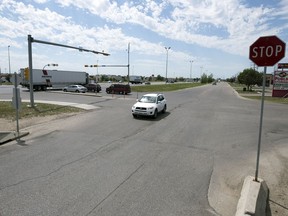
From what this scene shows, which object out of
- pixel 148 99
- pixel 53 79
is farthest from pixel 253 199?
pixel 53 79

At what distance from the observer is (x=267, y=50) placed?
528cm

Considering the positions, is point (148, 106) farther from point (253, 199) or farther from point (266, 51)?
point (253, 199)

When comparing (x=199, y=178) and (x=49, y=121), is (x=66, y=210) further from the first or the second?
(x=49, y=121)

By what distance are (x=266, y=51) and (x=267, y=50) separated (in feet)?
0.09

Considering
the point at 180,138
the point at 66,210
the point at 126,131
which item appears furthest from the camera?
the point at 126,131

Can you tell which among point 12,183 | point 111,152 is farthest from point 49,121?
point 12,183

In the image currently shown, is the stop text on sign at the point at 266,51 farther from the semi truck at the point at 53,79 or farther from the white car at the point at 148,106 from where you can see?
the semi truck at the point at 53,79

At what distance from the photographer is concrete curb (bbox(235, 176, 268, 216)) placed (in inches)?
169

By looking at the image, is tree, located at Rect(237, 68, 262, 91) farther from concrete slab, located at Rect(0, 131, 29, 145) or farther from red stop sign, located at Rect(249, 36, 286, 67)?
red stop sign, located at Rect(249, 36, 286, 67)

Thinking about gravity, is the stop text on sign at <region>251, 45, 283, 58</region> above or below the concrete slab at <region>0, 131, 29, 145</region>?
above

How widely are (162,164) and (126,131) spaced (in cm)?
468

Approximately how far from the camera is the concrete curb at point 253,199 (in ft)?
14.1

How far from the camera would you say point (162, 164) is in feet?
23.2

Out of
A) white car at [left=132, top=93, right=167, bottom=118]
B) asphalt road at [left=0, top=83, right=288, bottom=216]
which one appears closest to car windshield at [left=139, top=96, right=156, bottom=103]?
white car at [left=132, top=93, right=167, bottom=118]
